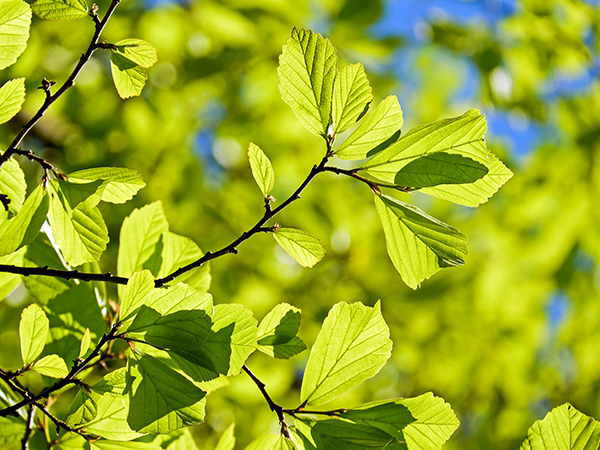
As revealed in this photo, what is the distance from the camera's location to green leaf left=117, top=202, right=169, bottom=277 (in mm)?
590

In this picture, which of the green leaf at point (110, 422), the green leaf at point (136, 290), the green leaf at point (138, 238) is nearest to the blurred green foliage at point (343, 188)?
the green leaf at point (138, 238)

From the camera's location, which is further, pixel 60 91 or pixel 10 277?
pixel 10 277

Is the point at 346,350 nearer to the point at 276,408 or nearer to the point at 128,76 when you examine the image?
the point at 276,408

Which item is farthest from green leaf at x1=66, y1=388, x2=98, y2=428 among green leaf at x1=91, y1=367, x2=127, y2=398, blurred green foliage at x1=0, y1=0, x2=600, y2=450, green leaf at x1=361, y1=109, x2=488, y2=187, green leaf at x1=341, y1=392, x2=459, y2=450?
blurred green foliage at x1=0, y1=0, x2=600, y2=450

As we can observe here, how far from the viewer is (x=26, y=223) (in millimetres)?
439

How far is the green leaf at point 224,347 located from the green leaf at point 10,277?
26cm

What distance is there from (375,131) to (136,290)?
0.24 metres

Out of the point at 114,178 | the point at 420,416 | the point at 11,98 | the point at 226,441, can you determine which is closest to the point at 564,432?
the point at 420,416

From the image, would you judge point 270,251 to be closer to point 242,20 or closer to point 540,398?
point 242,20

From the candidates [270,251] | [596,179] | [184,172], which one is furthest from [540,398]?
[184,172]

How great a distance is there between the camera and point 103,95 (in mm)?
1762

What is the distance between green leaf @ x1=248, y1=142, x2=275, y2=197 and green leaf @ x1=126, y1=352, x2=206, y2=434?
7.1 inches

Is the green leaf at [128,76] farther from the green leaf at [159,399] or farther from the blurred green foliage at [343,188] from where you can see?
the blurred green foliage at [343,188]

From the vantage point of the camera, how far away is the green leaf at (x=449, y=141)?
0.44 meters
